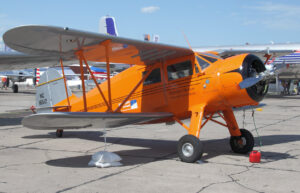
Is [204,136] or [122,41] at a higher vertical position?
[122,41]

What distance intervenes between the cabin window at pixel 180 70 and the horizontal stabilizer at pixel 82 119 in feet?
2.69

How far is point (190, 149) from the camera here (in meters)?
6.15

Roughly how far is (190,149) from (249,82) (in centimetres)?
160

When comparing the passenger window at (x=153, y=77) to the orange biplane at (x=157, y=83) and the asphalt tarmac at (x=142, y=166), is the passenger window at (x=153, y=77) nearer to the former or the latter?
the orange biplane at (x=157, y=83)

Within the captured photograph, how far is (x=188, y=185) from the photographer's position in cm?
475

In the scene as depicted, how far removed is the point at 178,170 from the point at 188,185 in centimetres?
88

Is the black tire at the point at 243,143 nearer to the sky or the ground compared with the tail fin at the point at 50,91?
nearer to the ground

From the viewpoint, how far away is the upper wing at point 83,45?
5.29m

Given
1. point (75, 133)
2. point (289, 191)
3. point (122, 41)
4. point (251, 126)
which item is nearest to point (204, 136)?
point (251, 126)

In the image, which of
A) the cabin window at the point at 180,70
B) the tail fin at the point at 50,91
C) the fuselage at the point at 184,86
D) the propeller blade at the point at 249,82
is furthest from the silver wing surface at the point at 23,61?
the propeller blade at the point at 249,82

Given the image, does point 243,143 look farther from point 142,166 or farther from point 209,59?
point 142,166

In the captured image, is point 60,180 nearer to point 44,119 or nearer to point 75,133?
point 44,119

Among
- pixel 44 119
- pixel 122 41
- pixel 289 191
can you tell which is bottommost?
pixel 289 191

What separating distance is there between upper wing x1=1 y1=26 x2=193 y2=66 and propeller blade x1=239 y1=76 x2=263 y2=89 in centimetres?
145
